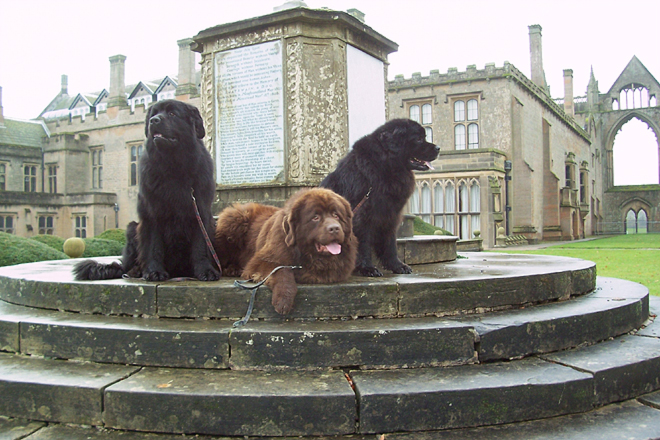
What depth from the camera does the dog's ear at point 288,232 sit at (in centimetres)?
362

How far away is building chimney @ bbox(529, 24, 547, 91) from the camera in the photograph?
32.6m

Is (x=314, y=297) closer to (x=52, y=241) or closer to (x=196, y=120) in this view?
(x=196, y=120)

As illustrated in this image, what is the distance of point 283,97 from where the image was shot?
620cm

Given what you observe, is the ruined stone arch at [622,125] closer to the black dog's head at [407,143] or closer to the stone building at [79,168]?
the stone building at [79,168]

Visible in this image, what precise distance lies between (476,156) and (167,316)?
23242 millimetres

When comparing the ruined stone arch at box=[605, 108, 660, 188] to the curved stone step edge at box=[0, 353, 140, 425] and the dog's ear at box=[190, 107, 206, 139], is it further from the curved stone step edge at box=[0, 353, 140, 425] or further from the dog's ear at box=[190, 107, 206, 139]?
the curved stone step edge at box=[0, 353, 140, 425]

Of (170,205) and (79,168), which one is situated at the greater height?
(79,168)

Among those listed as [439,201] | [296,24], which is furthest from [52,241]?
[439,201]

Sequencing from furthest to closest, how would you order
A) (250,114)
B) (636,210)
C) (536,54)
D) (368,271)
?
(636,210) < (536,54) < (250,114) < (368,271)

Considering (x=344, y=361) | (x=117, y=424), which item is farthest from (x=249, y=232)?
(x=117, y=424)

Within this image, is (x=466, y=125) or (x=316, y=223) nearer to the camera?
(x=316, y=223)

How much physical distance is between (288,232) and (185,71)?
1187 inches

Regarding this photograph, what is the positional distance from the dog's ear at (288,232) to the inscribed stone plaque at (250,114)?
2606 mm

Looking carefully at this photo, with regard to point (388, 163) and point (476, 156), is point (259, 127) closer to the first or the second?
point (388, 163)
